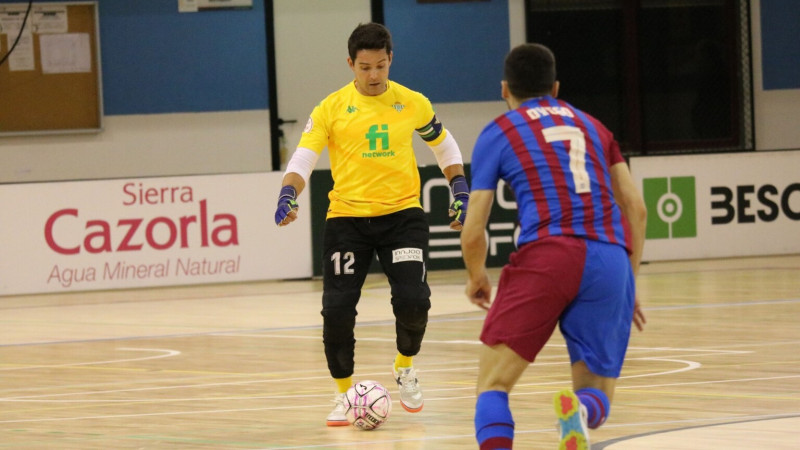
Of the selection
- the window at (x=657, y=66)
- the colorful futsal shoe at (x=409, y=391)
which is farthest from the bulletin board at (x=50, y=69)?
the colorful futsal shoe at (x=409, y=391)

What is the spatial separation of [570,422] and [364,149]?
3030 millimetres

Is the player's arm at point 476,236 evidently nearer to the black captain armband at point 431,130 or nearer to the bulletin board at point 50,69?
the black captain armband at point 431,130

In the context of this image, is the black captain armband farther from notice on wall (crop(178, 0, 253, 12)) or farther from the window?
the window

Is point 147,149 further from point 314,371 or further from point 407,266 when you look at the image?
point 407,266

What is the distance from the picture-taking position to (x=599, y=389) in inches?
196

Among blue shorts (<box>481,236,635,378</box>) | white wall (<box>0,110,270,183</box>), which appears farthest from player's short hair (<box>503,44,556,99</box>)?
white wall (<box>0,110,270,183</box>)

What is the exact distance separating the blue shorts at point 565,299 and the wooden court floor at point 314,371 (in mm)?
1502

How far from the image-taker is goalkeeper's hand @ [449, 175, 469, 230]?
7523mm

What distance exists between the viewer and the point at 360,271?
731 cm

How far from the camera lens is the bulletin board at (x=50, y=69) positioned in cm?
1867

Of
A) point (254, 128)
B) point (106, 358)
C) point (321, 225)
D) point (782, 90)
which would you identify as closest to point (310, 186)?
point (321, 225)

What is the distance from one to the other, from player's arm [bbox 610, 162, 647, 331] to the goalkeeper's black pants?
228 cm

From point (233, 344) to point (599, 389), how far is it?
21.3ft

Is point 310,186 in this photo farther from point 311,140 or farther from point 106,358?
point 311,140
